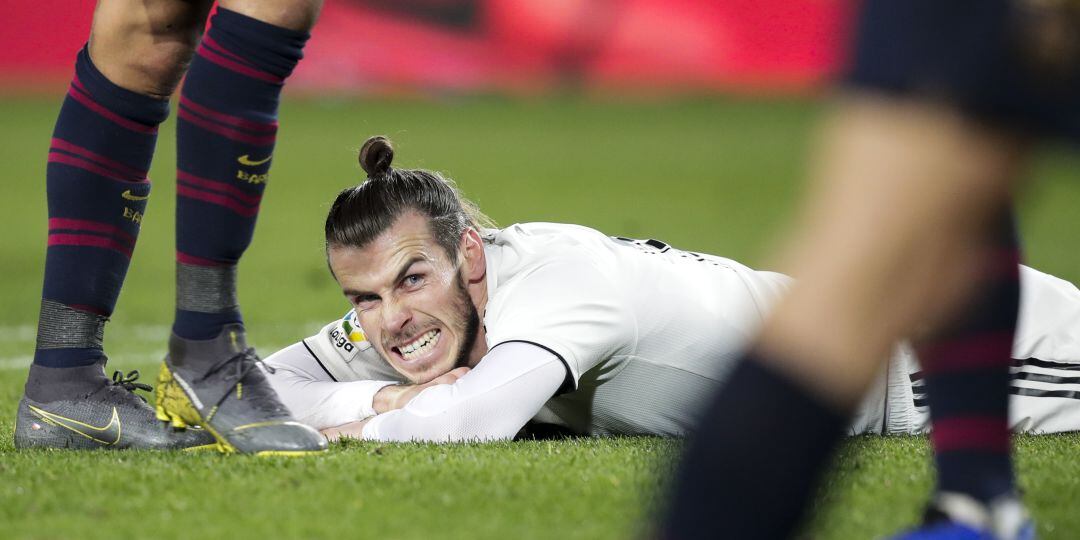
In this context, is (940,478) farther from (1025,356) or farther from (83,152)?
(83,152)

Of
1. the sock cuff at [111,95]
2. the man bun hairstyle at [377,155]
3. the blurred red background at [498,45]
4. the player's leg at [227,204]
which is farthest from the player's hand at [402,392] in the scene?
the blurred red background at [498,45]

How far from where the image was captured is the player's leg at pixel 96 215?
2.41m

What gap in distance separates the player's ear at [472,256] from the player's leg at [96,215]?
0.69 meters

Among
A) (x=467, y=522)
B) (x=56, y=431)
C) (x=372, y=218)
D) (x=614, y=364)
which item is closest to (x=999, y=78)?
(x=467, y=522)

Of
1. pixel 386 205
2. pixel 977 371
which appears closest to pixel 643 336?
pixel 386 205

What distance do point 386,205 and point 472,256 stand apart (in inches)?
8.8

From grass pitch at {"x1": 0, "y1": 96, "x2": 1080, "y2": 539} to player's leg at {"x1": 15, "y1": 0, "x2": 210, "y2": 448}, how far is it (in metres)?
0.17

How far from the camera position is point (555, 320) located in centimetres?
248

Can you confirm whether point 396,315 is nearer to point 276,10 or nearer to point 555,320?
point 555,320

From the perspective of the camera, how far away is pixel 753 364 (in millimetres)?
1147

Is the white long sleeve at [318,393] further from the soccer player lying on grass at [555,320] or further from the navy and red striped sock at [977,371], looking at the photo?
the navy and red striped sock at [977,371]

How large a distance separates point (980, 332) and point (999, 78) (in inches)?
23.7

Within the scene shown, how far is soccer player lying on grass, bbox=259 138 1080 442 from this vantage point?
2588 millimetres

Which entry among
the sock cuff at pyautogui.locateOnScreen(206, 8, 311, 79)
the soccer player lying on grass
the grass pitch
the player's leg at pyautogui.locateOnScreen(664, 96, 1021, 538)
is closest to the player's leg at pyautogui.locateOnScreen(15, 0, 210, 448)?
the grass pitch
